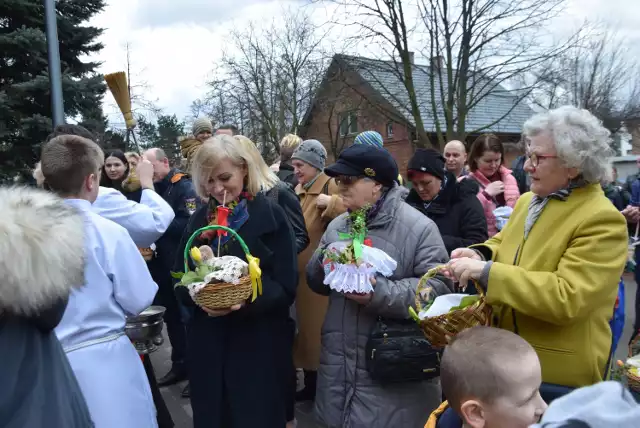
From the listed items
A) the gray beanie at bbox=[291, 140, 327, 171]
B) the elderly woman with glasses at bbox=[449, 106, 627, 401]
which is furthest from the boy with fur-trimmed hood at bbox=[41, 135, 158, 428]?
the gray beanie at bbox=[291, 140, 327, 171]

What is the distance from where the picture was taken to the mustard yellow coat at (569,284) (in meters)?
2.05

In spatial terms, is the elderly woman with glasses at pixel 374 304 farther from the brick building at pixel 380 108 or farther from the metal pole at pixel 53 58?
the brick building at pixel 380 108

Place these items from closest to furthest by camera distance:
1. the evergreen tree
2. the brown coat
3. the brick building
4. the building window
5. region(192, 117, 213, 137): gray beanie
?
the brown coat
region(192, 117, 213, 137): gray beanie
the evergreen tree
the brick building
the building window

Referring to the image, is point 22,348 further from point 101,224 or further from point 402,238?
point 402,238

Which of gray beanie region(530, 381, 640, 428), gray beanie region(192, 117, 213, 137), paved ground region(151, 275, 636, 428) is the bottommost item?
paved ground region(151, 275, 636, 428)

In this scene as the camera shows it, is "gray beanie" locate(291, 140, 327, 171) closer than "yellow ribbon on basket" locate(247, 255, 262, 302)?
No

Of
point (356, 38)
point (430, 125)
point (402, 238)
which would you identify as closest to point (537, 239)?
point (402, 238)

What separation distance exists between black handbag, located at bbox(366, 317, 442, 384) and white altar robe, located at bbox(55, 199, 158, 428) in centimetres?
113

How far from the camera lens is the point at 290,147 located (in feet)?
18.5

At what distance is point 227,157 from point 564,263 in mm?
1823

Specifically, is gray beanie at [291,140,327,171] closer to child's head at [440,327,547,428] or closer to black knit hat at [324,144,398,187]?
black knit hat at [324,144,398,187]

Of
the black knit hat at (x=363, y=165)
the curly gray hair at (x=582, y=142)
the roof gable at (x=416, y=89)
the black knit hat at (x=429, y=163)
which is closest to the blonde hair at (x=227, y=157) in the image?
the black knit hat at (x=363, y=165)

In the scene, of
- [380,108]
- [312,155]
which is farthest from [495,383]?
[380,108]

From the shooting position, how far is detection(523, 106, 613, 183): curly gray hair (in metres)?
2.18
